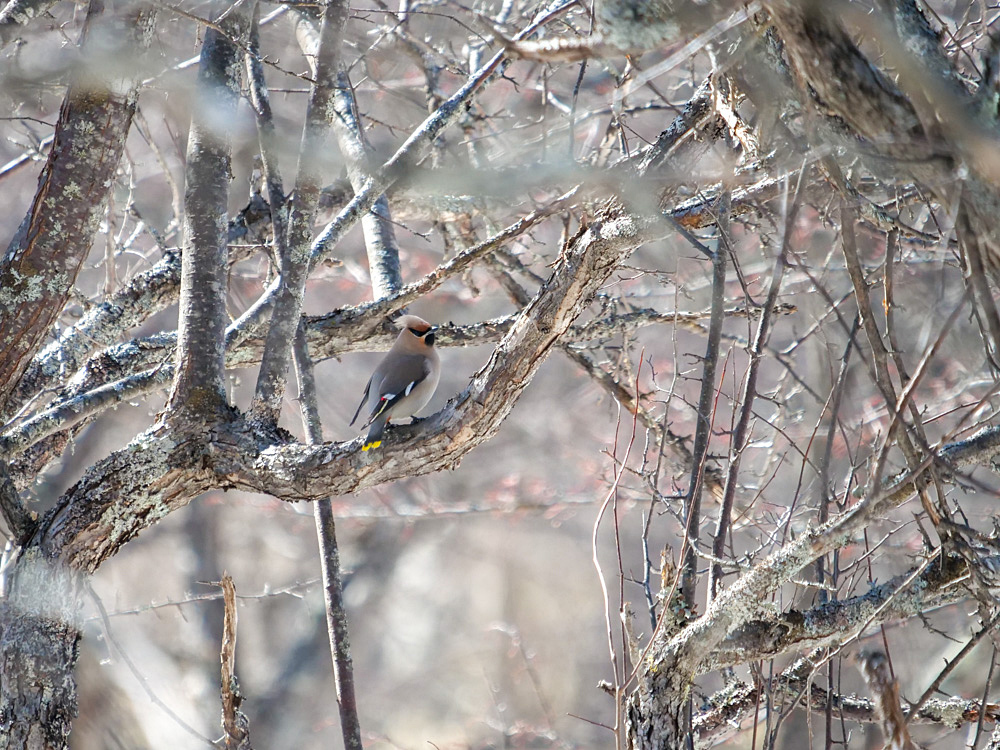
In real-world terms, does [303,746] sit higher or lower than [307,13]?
lower

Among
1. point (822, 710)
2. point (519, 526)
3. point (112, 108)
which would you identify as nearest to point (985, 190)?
point (822, 710)

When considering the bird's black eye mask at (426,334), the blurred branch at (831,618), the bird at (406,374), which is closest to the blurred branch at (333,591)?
the bird at (406,374)

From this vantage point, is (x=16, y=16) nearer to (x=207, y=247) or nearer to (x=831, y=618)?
(x=207, y=247)

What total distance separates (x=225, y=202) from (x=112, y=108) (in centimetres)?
50

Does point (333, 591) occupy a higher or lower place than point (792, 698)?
higher

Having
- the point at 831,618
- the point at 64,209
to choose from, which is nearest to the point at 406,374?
the point at 64,209

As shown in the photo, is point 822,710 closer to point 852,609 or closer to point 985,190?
point 852,609

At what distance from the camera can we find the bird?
4.27 m

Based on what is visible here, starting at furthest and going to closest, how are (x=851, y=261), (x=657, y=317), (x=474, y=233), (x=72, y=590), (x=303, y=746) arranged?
(x=303, y=746)
(x=474, y=233)
(x=657, y=317)
(x=72, y=590)
(x=851, y=261)

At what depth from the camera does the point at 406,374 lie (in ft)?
14.6

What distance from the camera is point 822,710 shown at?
363 centimetres

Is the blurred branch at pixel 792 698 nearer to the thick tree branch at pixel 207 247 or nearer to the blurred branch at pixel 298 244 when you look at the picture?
the blurred branch at pixel 298 244

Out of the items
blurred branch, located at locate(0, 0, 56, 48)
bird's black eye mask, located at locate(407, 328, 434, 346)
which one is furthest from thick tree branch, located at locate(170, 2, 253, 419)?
bird's black eye mask, located at locate(407, 328, 434, 346)

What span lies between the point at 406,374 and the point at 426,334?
327mm
